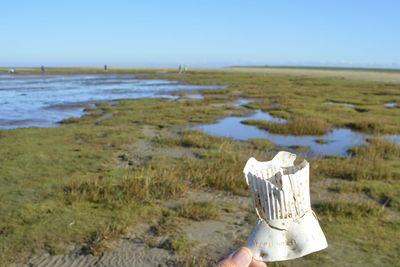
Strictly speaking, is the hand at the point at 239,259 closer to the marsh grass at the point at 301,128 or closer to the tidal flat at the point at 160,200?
the tidal flat at the point at 160,200

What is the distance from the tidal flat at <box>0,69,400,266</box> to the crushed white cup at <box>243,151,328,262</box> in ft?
16.5

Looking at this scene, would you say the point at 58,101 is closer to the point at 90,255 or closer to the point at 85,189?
the point at 85,189

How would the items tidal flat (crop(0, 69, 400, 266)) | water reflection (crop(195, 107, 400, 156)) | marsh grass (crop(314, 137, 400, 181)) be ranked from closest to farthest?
tidal flat (crop(0, 69, 400, 266))
marsh grass (crop(314, 137, 400, 181))
water reflection (crop(195, 107, 400, 156))

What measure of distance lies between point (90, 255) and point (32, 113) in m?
23.6

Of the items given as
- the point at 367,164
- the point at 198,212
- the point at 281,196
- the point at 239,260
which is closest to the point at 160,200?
the point at 198,212

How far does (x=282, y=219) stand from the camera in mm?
2031

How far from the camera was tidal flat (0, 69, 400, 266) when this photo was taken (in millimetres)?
7570

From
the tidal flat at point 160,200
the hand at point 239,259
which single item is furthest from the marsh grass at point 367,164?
the hand at point 239,259

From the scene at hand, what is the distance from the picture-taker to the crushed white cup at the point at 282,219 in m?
1.99

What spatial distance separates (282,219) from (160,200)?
26.8ft

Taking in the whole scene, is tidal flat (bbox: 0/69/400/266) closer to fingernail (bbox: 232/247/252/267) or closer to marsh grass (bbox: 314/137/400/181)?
marsh grass (bbox: 314/137/400/181)

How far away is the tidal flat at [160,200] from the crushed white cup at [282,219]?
5.04 meters

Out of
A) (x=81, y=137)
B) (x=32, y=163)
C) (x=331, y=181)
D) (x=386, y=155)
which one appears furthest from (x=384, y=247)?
(x=81, y=137)

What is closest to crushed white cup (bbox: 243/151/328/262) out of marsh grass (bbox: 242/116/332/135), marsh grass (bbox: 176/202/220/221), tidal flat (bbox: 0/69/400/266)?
tidal flat (bbox: 0/69/400/266)
